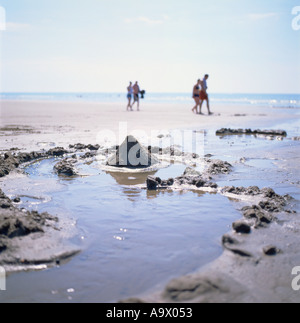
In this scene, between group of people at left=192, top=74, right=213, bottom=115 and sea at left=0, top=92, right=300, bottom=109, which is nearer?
group of people at left=192, top=74, right=213, bottom=115

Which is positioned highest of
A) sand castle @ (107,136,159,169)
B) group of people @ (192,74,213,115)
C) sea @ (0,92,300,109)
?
sea @ (0,92,300,109)

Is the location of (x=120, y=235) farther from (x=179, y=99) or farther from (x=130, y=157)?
(x=179, y=99)

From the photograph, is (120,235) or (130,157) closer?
(120,235)

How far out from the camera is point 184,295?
235 cm

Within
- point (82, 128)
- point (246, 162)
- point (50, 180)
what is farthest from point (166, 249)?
point (82, 128)

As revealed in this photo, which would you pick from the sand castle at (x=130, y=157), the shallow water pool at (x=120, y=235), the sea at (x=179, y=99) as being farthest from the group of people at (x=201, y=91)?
the sea at (x=179, y=99)

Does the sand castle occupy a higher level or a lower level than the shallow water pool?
higher

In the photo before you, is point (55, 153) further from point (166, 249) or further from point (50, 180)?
point (166, 249)

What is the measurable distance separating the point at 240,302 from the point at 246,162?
4.69 metres

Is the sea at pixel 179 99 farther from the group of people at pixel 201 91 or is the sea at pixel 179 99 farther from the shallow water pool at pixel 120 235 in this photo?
the shallow water pool at pixel 120 235

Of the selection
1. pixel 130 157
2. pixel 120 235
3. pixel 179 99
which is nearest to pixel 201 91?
pixel 130 157

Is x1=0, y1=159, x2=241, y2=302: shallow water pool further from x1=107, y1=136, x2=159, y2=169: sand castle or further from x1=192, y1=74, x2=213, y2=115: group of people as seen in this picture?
x1=192, y1=74, x2=213, y2=115: group of people

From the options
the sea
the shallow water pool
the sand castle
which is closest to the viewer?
the shallow water pool

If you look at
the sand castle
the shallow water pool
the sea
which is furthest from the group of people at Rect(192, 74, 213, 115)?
the sea
